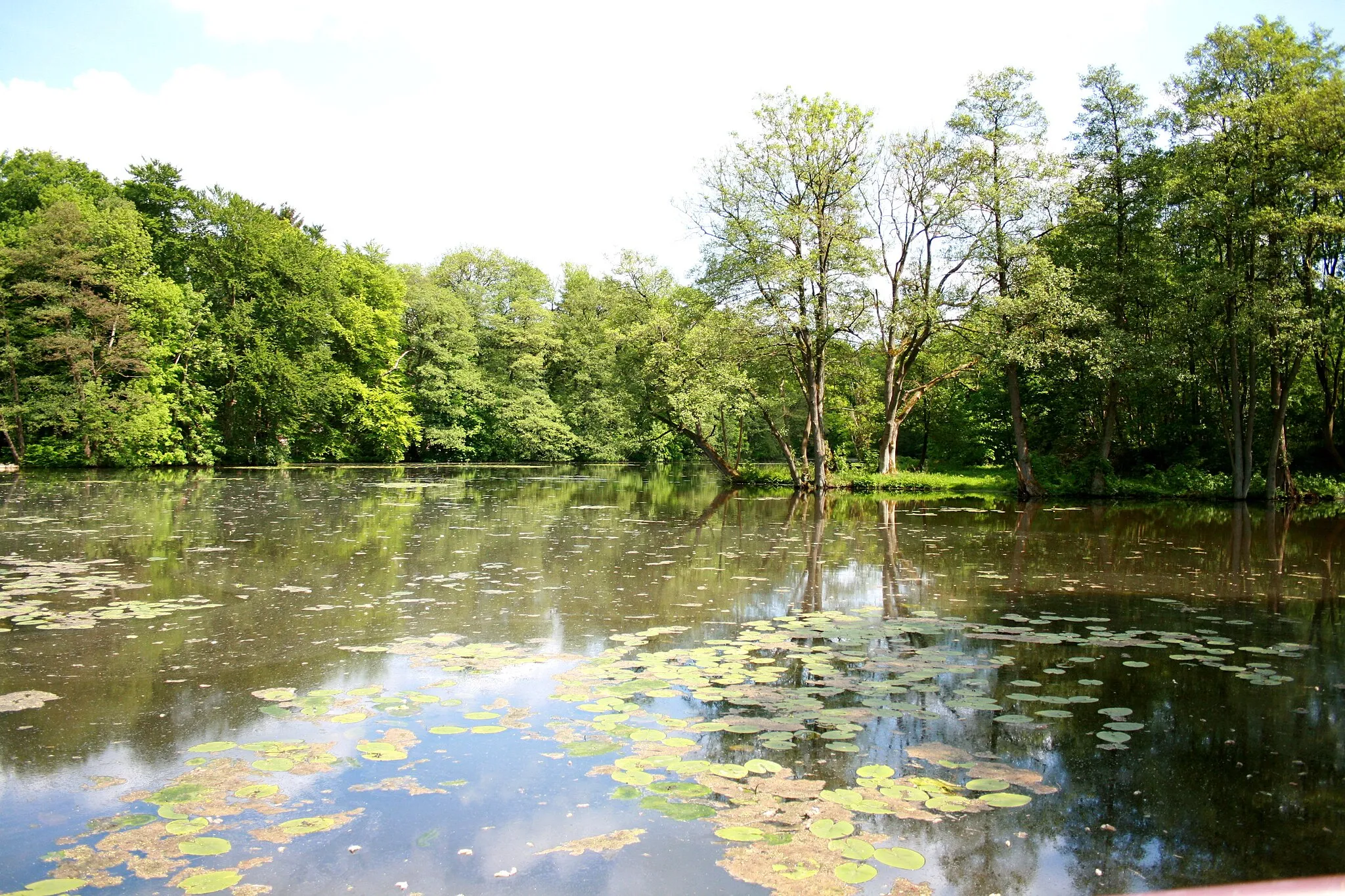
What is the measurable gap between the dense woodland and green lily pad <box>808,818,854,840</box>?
2379cm

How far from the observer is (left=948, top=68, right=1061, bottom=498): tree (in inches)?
996

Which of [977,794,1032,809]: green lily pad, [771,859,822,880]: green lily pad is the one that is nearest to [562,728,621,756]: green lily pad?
→ [771,859,822,880]: green lily pad

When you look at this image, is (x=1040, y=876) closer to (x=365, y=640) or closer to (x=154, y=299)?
(x=365, y=640)

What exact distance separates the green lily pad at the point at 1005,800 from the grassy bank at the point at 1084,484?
2521 centimetres

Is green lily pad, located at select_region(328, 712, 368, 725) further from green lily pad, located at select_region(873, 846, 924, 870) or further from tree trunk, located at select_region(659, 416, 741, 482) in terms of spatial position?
tree trunk, located at select_region(659, 416, 741, 482)

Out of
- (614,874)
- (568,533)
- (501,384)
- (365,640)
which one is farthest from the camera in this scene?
(501,384)

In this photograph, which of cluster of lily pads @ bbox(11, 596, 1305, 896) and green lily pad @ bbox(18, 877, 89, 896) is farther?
cluster of lily pads @ bbox(11, 596, 1305, 896)

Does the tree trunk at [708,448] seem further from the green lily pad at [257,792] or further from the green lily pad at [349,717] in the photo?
the green lily pad at [257,792]

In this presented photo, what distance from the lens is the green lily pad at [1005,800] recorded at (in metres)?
3.95

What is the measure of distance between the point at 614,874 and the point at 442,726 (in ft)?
6.40

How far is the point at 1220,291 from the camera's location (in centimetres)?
2236

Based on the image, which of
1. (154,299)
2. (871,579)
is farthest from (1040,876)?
(154,299)

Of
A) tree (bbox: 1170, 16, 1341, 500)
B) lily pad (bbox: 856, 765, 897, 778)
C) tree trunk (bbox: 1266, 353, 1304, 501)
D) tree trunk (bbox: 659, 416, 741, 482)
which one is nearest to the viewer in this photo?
lily pad (bbox: 856, 765, 897, 778)

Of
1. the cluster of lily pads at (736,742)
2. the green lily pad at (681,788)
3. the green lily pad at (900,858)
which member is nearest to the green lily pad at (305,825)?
the cluster of lily pads at (736,742)
